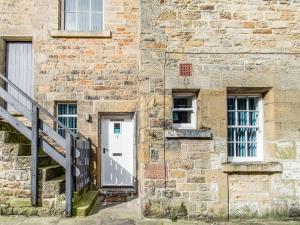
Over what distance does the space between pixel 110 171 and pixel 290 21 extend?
232 inches

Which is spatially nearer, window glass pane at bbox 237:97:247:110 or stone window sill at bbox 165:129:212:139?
stone window sill at bbox 165:129:212:139

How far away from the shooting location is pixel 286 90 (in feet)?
20.6

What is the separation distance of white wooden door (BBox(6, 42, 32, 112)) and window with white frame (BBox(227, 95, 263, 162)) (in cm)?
582

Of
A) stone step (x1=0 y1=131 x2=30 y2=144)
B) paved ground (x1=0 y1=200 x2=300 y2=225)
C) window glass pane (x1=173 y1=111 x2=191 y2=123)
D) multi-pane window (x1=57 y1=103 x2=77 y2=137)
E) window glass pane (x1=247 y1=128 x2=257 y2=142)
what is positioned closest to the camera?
paved ground (x1=0 y1=200 x2=300 y2=225)

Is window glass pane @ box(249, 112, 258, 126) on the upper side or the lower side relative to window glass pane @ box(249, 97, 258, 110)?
lower

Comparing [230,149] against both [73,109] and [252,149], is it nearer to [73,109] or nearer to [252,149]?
[252,149]

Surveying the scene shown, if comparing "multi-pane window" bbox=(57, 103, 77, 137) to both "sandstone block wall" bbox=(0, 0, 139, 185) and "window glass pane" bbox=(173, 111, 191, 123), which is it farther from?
"window glass pane" bbox=(173, 111, 191, 123)

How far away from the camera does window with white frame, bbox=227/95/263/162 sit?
6480 millimetres

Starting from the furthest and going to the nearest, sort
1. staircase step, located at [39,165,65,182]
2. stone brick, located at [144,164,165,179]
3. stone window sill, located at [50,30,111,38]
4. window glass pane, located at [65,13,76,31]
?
window glass pane, located at [65,13,76,31] → stone window sill, located at [50,30,111,38] → staircase step, located at [39,165,65,182] → stone brick, located at [144,164,165,179]

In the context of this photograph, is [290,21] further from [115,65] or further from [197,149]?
[115,65]

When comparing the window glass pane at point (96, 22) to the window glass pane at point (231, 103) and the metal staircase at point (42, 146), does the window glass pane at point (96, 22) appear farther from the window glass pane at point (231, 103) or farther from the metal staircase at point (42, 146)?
the window glass pane at point (231, 103)

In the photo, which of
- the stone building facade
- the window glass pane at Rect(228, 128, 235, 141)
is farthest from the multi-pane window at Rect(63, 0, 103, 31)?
the window glass pane at Rect(228, 128, 235, 141)

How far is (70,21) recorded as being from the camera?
9.12 metres

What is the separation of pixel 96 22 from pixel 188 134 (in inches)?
190
